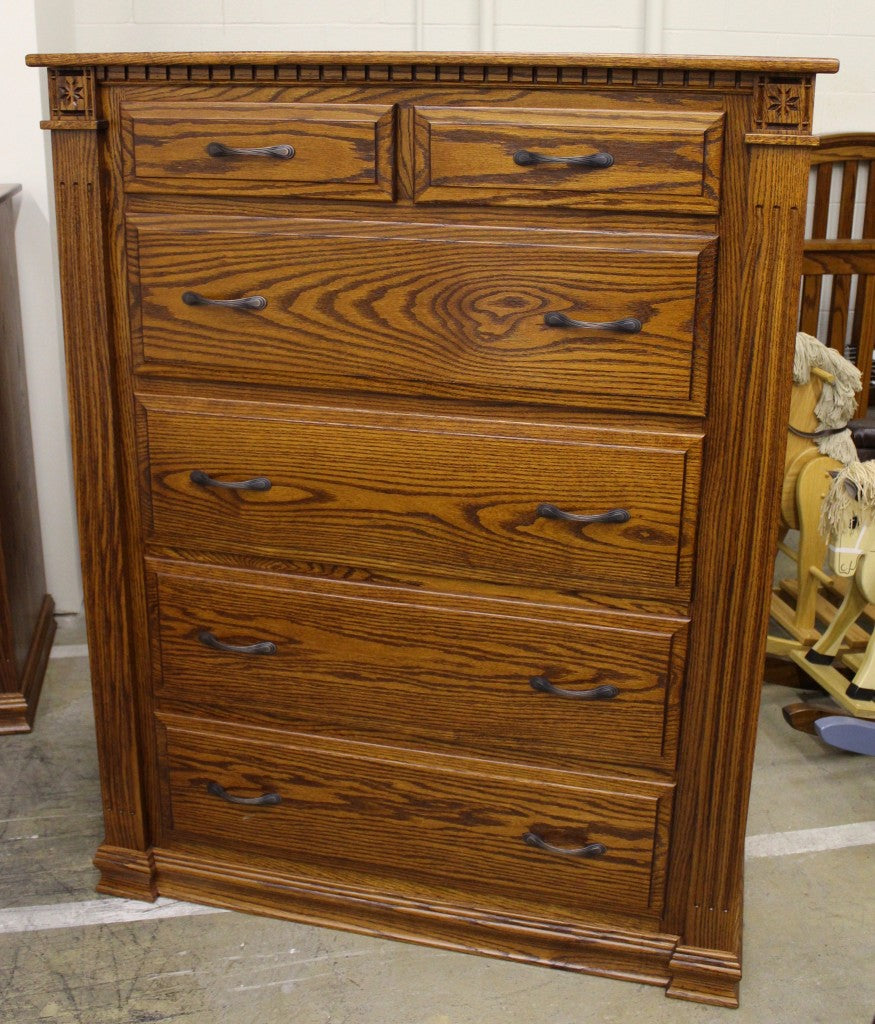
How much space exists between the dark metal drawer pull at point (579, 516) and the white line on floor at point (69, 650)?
1.48 m

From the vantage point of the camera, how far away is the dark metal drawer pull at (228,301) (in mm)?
1539

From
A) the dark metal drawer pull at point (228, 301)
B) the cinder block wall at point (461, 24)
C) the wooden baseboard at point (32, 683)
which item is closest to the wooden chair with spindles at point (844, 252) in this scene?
the cinder block wall at point (461, 24)

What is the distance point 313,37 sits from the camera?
300 cm

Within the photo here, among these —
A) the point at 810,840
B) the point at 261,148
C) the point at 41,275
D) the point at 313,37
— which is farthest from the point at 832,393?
the point at 41,275

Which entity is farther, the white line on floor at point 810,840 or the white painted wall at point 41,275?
the white painted wall at point 41,275

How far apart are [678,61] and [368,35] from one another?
6.15ft

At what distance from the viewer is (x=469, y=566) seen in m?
1.59

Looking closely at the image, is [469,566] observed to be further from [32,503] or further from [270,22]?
[270,22]

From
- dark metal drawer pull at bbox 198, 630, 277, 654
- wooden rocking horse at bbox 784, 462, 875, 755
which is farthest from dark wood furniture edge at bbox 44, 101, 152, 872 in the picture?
wooden rocking horse at bbox 784, 462, 875, 755

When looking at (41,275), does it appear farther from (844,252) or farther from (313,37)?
(844,252)

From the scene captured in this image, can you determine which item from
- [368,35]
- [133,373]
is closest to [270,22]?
[368,35]

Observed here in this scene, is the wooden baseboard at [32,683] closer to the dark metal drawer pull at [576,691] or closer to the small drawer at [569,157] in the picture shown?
the dark metal drawer pull at [576,691]

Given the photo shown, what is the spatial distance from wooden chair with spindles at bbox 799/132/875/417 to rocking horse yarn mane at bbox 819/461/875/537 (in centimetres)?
70

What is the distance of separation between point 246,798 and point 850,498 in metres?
1.26
